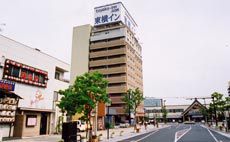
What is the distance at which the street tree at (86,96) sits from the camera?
25.4 metres

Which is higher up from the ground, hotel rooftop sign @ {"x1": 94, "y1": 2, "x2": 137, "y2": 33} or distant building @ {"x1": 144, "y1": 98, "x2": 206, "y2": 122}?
hotel rooftop sign @ {"x1": 94, "y1": 2, "x2": 137, "y2": 33}

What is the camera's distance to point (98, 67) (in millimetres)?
94000

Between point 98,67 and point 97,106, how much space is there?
66.4 m

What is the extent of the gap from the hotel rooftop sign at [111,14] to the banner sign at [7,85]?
72.0 metres

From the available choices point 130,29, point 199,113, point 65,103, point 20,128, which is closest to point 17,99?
point 20,128

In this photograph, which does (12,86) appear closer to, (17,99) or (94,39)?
(17,99)

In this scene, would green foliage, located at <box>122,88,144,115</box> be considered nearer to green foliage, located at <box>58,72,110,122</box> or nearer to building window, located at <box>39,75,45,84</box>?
building window, located at <box>39,75,45,84</box>

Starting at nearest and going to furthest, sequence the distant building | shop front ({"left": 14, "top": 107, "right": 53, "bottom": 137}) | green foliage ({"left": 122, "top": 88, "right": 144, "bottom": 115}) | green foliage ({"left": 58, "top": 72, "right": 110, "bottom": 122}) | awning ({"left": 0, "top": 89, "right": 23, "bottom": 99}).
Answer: awning ({"left": 0, "top": 89, "right": 23, "bottom": 99}), green foliage ({"left": 58, "top": 72, "right": 110, "bottom": 122}), shop front ({"left": 14, "top": 107, "right": 53, "bottom": 137}), green foliage ({"left": 122, "top": 88, "right": 144, "bottom": 115}), the distant building

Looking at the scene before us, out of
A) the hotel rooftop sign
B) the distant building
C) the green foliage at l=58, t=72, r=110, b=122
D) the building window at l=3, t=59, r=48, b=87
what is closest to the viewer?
the green foliage at l=58, t=72, r=110, b=122

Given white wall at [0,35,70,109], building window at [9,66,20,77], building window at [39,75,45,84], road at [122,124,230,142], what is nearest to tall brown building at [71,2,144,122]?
road at [122,124,230,142]

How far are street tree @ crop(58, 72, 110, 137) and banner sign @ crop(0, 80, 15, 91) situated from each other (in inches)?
233

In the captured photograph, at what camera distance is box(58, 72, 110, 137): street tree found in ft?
83.2

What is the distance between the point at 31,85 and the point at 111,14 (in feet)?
232

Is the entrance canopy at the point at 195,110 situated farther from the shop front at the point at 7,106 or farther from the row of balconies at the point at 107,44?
the shop front at the point at 7,106
